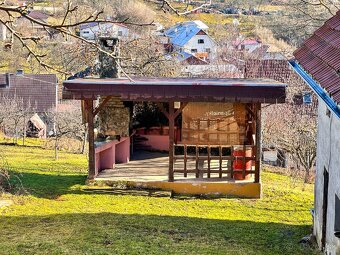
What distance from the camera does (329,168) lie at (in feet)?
28.4

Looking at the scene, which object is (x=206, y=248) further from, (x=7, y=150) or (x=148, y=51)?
(x=148, y=51)

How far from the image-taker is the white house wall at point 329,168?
7891mm

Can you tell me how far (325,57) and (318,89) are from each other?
0.84 m

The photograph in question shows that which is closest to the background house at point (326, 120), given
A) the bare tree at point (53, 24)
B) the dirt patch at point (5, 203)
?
the bare tree at point (53, 24)

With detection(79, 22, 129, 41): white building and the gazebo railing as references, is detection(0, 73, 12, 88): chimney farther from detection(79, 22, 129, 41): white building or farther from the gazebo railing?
the gazebo railing

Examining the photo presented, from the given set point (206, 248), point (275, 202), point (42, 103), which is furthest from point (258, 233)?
point (42, 103)

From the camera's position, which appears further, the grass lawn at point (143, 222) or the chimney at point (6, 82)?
the chimney at point (6, 82)

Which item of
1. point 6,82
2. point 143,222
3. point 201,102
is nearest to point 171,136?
point 201,102

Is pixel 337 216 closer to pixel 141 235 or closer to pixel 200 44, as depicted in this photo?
pixel 141 235

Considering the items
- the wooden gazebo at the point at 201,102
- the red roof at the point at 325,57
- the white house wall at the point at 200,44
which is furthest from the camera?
the white house wall at the point at 200,44

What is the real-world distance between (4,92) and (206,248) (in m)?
32.8

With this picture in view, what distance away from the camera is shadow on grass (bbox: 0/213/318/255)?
909 centimetres

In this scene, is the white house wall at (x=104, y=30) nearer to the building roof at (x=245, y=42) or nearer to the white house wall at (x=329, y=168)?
the white house wall at (x=329, y=168)

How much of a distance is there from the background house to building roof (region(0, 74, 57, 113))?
31.3 metres
